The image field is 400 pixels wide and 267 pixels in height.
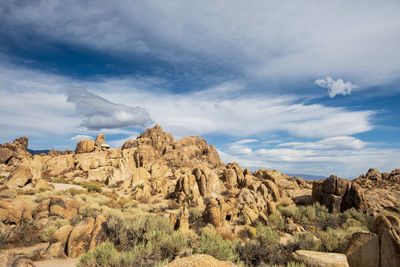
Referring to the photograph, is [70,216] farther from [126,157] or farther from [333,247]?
[126,157]

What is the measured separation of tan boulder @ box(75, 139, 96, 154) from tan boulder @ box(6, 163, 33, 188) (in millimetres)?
24707

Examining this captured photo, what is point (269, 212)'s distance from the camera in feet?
57.2

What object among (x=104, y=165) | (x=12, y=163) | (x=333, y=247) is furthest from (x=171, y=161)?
(x=333, y=247)

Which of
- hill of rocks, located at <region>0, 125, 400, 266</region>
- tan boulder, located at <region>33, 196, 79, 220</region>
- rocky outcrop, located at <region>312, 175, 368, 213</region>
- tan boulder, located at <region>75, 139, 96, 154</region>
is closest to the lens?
hill of rocks, located at <region>0, 125, 400, 266</region>

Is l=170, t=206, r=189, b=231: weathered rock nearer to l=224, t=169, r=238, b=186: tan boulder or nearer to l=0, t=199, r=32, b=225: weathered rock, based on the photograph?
l=0, t=199, r=32, b=225: weathered rock

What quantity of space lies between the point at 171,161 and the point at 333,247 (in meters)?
46.4

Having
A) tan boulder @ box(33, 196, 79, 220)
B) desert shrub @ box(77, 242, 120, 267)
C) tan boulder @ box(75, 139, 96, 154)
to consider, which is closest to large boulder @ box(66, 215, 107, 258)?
desert shrub @ box(77, 242, 120, 267)

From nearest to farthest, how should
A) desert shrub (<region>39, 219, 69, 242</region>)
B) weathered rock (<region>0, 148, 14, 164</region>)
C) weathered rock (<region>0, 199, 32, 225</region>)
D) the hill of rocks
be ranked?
the hill of rocks → desert shrub (<region>39, 219, 69, 242</region>) → weathered rock (<region>0, 199, 32, 225</region>) → weathered rock (<region>0, 148, 14, 164</region>)

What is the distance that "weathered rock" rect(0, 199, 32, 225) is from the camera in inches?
424

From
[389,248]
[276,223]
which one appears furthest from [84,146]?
[389,248]

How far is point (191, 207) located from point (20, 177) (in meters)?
22.7

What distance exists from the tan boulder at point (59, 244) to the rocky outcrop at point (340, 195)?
23117 mm

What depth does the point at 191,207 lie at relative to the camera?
1923 centimetres

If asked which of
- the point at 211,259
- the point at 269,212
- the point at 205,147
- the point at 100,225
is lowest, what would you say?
the point at 269,212
